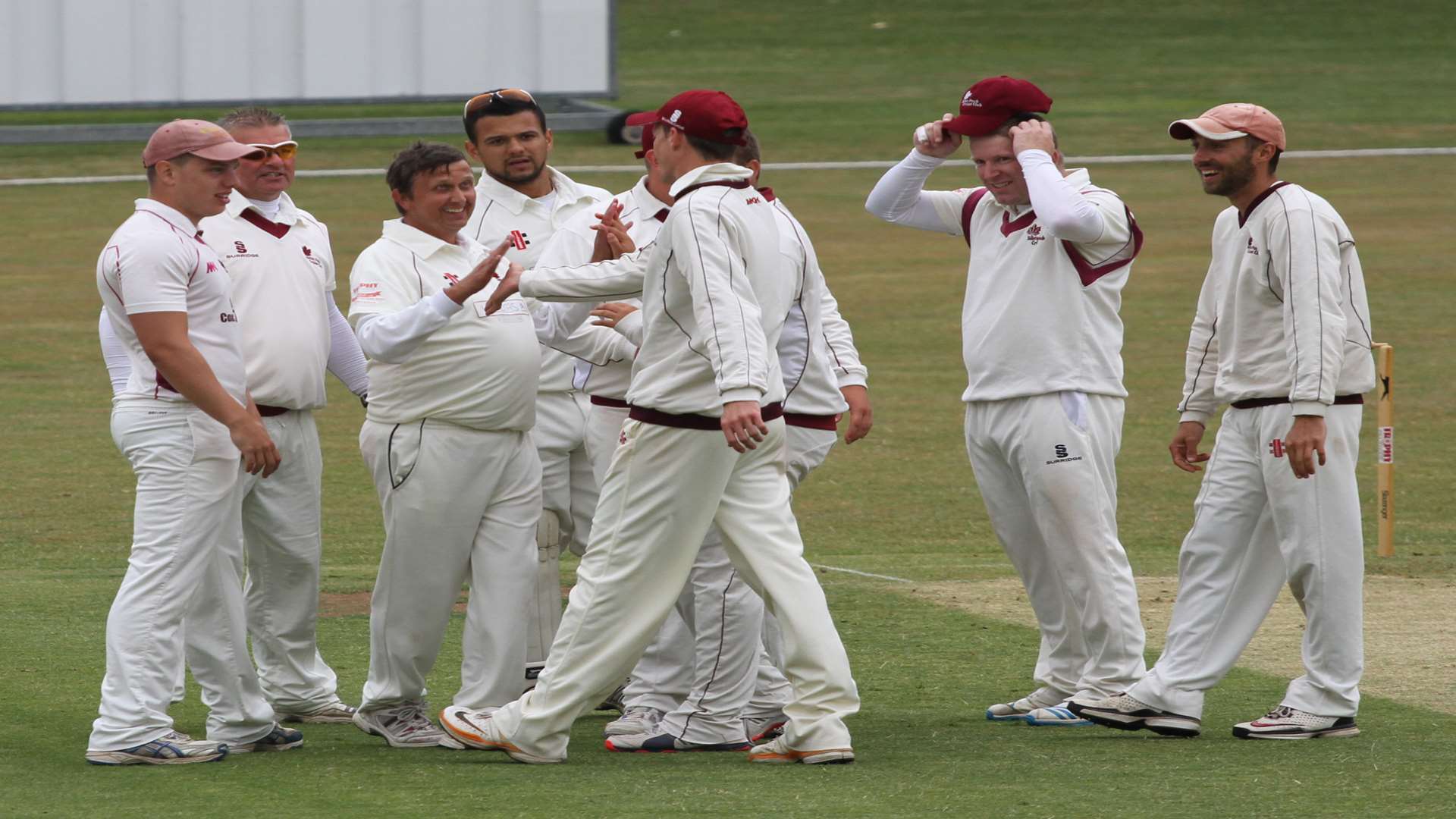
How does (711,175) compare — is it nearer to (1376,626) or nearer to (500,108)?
(500,108)

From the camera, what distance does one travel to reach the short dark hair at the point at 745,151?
6.03 m

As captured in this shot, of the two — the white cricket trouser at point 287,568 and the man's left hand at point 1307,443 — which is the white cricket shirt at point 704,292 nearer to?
the white cricket trouser at point 287,568

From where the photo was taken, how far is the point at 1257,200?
6457 mm

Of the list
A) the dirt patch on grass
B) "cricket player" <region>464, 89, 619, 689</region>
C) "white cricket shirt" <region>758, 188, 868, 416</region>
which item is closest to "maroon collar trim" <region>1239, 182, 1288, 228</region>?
"white cricket shirt" <region>758, 188, 868, 416</region>

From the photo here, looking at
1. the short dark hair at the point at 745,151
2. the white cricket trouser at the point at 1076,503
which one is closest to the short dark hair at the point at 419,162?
the short dark hair at the point at 745,151

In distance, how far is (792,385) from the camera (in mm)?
6543

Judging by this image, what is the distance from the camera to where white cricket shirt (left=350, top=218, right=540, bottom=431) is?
6281 millimetres

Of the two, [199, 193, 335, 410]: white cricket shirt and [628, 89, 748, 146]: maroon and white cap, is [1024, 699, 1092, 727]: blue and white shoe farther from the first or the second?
[199, 193, 335, 410]: white cricket shirt

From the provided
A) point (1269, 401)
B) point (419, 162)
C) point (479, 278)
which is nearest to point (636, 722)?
point (479, 278)

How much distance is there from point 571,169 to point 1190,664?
1874cm

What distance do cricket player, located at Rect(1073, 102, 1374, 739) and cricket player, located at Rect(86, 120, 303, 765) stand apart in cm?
291

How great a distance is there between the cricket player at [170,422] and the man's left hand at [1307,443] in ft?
10.5

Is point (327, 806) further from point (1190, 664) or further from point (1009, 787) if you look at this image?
point (1190, 664)

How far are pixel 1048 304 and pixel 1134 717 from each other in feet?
4.63
